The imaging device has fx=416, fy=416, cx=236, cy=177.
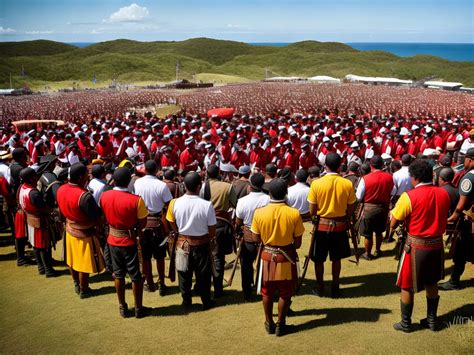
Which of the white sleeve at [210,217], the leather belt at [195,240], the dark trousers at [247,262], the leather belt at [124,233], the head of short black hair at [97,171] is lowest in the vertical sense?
the dark trousers at [247,262]

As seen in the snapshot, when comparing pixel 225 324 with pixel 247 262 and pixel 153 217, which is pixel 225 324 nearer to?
pixel 247 262

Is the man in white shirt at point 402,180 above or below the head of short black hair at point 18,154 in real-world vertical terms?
below

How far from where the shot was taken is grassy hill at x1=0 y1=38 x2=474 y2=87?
85.9 m

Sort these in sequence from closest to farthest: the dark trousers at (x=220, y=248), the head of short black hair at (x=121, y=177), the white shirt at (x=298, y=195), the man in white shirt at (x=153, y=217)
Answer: the head of short black hair at (x=121, y=177), the man in white shirt at (x=153, y=217), the dark trousers at (x=220, y=248), the white shirt at (x=298, y=195)

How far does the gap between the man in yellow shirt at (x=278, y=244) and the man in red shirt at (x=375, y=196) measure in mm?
3056

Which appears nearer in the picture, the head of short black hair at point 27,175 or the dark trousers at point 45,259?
the head of short black hair at point 27,175

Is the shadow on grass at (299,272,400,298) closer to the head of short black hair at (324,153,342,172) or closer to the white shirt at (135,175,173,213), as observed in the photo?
the head of short black hair at (324,153,342,172)

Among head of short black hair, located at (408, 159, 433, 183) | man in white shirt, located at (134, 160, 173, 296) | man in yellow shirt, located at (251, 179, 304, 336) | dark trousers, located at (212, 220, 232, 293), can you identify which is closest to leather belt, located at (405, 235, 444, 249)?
head of short black hair, located at (408, 159, 433, 183)

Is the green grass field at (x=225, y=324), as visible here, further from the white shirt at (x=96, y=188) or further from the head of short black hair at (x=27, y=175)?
the head of short black hair at (x=27, y=175)

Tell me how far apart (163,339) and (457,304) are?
437 centimetres

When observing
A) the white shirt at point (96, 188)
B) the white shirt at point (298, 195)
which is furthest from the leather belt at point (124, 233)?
the white shirt at point (298, 195)

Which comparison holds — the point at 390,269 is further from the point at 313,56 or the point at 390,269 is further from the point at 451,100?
the point at 313,56

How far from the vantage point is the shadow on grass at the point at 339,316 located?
5.86 m

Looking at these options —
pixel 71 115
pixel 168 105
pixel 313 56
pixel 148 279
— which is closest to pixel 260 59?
pixel 313 56
